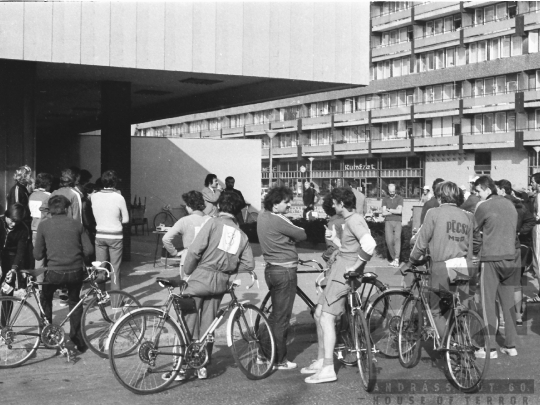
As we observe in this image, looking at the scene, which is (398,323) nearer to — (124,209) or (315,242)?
(124,209)

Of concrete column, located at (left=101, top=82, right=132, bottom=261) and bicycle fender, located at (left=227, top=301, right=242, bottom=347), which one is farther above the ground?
concrete column, located at (left=101, top=82, right=132, bottom=261)

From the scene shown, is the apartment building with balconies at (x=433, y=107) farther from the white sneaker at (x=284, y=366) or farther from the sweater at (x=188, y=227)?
the white sneaker at (x=284, y=366)

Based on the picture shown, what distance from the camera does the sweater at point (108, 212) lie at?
31.5 feet

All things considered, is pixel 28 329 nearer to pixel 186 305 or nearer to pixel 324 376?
pixel 186 305

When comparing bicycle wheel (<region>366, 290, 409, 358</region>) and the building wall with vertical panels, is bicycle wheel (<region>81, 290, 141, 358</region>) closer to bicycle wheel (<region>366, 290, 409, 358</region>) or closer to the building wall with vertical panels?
bicycle wheel (<region>366, 290, 409, 358</region>)

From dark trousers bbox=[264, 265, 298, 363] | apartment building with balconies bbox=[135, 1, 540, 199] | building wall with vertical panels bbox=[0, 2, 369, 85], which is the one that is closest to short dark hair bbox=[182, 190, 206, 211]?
dark trousers bbox=[264, 265, 298, 363]

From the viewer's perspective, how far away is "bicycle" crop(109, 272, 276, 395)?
6.27 metres

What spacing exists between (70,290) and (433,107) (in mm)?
62577

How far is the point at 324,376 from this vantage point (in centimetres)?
675

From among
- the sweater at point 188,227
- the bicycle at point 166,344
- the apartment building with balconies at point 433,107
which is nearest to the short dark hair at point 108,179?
the sweater at point 188,227

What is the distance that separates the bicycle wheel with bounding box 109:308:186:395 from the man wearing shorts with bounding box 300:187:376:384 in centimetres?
126

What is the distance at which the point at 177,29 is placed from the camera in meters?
12.3

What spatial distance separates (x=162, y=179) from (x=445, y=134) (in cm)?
4181

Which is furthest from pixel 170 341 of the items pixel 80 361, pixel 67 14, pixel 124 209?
A: pixel 67 14
